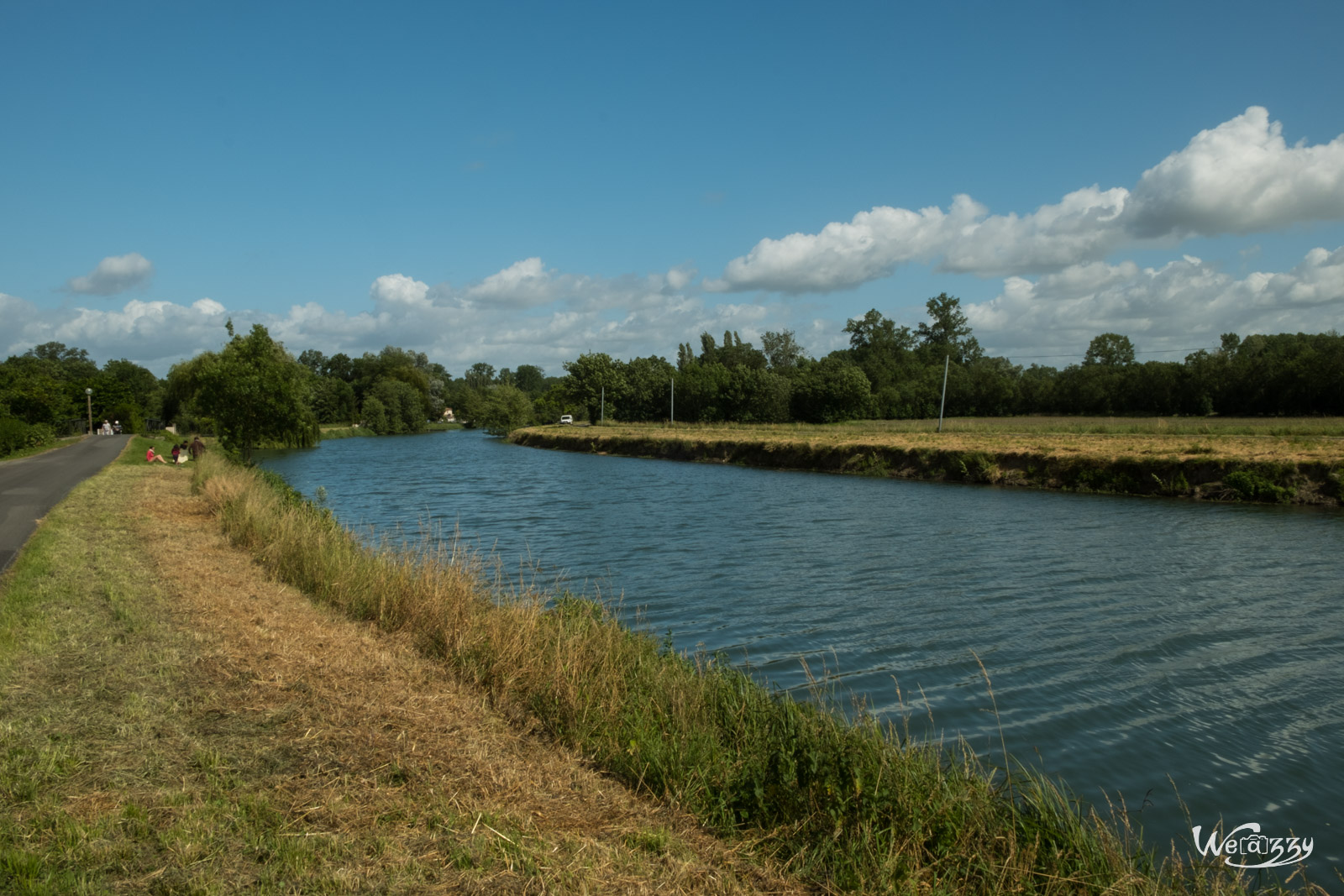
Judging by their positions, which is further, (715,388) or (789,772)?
(715,388)

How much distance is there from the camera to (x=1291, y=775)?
6.77 m

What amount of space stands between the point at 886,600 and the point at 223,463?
69.6ft

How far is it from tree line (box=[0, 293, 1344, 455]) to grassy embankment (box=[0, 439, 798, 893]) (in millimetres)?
23661

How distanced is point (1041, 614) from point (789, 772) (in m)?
8.62

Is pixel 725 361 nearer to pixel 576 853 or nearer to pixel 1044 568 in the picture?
pixel 1044 568

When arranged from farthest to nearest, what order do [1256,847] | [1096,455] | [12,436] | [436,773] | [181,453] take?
[12,436] < [181,453] < [1096,455] < [1256,847] < [436,773]

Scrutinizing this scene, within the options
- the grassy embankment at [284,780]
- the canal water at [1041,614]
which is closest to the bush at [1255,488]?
the canal water at [1041,614]

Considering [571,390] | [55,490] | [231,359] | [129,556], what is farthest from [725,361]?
[129,556]

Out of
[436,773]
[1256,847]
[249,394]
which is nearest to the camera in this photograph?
[436,773]

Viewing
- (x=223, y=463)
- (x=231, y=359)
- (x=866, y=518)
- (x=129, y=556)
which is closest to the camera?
(x=129, y=556)

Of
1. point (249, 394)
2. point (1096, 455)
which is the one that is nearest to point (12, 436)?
point (249, 394)

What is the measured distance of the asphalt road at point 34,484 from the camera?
A: 1359 cm

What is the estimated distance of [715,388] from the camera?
9112cm

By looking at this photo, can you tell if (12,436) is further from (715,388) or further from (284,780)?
(715,388)
